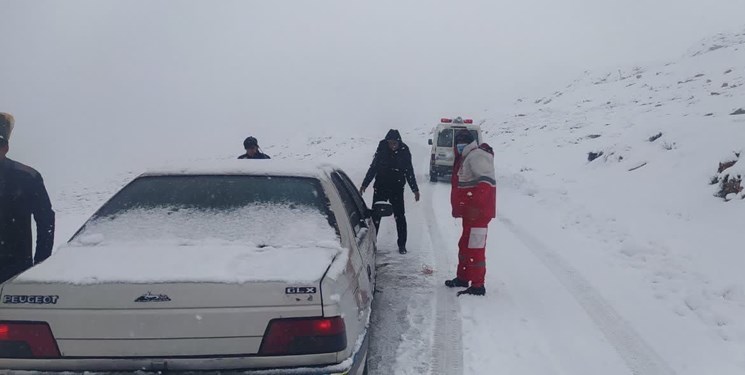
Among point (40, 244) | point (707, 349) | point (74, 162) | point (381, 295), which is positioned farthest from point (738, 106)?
point (74, 162)

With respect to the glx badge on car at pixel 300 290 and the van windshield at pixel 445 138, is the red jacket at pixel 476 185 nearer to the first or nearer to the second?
the glx badge on car at pixel 300 290

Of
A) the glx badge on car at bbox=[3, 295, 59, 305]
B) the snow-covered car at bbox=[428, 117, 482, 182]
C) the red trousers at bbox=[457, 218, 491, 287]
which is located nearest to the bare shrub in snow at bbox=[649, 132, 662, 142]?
the snow-covered car at bbox=[428, 117, 482, 182]

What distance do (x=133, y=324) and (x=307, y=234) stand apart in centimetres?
121

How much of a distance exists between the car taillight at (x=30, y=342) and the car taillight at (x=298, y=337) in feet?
3.40

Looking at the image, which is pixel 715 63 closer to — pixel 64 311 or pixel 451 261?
pixel 451 261

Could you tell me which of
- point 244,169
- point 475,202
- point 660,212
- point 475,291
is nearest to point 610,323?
point 475,291

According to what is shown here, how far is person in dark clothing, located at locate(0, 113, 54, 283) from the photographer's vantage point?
3830 mm

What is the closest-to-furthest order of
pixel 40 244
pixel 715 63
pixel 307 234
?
pixel 307 234 → pixel 40 244 → pixel 715 63

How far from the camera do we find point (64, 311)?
258 centimetres

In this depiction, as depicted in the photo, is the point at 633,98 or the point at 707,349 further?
the point at 633,98

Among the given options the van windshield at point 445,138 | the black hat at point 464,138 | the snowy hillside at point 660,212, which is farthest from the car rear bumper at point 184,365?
the van windshield at point 445,138

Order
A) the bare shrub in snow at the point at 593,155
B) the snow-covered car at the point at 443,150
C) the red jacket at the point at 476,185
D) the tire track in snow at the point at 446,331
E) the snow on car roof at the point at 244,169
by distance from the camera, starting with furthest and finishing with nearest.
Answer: the snow-covered car at the point at 443,150 → the bare shrub in snow at the point at 593,155 → the red jacket at the point at 476,185 → the tire track in snow at the point at 446,331 → the snow on car roof at the point at 244,169

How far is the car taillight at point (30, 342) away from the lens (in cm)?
259

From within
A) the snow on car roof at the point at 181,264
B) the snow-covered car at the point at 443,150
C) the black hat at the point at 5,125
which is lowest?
the snow-covered car at the point at 443,150
